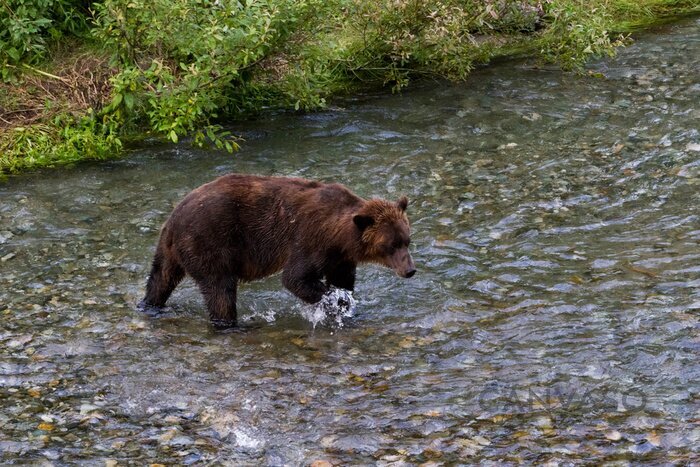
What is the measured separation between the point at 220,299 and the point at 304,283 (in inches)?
32.2

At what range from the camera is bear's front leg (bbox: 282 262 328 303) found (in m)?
8.80

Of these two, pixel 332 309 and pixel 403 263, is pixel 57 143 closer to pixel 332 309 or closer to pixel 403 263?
pixel 332 309

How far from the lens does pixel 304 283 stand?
8.84 m

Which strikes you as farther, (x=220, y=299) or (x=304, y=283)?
(x=304, y=283)

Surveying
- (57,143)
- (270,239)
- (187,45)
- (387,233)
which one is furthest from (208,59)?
(387,233)

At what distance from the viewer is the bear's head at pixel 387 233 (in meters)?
8.76

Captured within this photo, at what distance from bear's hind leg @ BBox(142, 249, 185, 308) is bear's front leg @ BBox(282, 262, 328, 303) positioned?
3.46ft

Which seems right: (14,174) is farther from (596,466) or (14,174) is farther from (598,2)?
(598,2)

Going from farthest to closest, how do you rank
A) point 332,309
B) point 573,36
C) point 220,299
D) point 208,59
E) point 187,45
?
point 573,36 → point 187,45 → point 208,59 → point 332,309 → point 220,299

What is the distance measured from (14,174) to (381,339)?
21.8 ft

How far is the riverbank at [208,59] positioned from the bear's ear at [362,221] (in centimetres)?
427

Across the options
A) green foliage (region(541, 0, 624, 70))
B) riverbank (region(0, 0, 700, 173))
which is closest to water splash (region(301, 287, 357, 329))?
riverbank (region(0, 0, 700, 173))

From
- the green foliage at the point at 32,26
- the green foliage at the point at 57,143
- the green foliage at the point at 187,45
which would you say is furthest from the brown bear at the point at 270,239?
the green foliage at the point at 32,26

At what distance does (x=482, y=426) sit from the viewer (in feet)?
22.6
